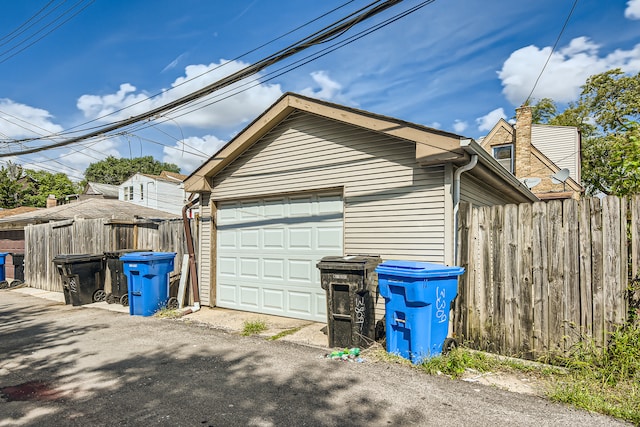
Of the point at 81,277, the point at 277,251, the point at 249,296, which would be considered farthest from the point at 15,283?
the point at 277,251

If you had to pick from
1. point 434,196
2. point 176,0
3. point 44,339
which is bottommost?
point 44,339

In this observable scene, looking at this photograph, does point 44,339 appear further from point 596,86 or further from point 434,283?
point 596,86

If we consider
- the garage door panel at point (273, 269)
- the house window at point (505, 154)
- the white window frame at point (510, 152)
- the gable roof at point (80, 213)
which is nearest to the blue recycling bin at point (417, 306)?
the garage door panel at point (273, 269)

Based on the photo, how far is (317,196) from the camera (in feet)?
22.9

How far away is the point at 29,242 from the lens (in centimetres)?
1309

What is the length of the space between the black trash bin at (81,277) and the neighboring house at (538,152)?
15.6 m

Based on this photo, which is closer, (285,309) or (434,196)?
(434,196)

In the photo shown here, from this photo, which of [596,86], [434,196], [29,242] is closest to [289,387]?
[434,196]

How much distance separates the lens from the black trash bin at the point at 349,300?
5086 millimetres

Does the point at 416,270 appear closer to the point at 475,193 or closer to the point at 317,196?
the point at 475,193

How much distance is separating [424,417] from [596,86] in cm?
3212

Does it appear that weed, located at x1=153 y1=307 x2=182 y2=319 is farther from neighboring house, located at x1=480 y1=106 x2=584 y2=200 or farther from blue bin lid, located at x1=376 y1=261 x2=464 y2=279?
neighboring house, located at x1=480 y1=106 x2=584 y2=200

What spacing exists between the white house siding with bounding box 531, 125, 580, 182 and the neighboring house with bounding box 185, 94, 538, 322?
45.3 ft

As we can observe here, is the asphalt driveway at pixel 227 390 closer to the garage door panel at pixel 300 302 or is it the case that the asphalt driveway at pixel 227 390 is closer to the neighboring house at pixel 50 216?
the garage door panel at pixel 300 302
